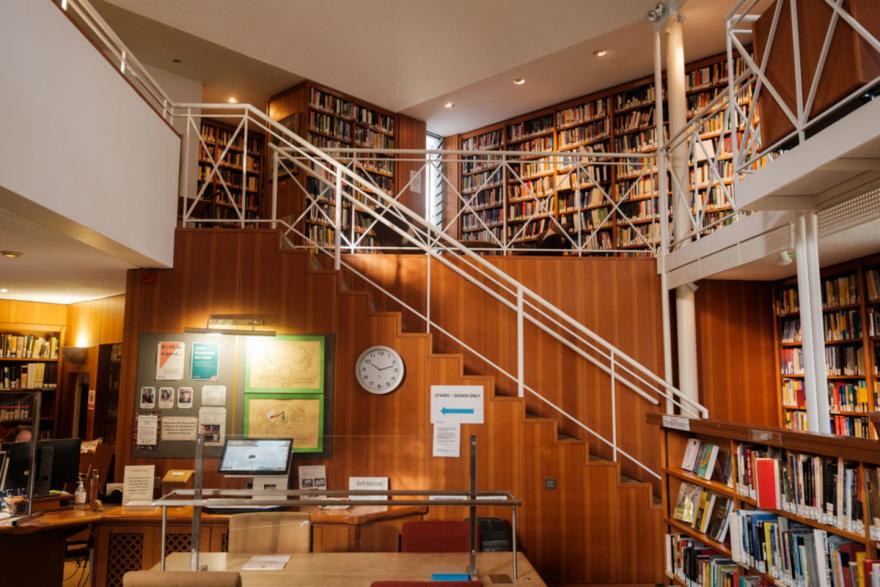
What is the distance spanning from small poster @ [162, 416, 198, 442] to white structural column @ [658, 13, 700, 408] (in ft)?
13.7

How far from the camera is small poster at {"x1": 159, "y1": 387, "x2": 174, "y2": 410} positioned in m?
5.29

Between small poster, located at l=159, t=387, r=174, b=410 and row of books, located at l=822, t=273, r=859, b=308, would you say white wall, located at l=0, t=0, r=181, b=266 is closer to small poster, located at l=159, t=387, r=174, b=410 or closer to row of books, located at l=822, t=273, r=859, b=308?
small poster, located at l=159, t=387, r=174, b=410

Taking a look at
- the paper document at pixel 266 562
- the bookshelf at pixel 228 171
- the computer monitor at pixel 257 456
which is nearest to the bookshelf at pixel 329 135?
the bookshelf at pixel 228 171

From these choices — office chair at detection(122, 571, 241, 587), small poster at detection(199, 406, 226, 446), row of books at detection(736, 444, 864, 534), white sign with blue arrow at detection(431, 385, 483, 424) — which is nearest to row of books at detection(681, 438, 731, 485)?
row of books at detection(736, 444, 864, 534)

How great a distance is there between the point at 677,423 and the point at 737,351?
255cm

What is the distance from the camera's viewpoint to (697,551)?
386 cm

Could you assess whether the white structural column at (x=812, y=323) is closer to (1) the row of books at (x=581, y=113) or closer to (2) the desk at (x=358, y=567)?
(2) the desk at (x=358, y=567)

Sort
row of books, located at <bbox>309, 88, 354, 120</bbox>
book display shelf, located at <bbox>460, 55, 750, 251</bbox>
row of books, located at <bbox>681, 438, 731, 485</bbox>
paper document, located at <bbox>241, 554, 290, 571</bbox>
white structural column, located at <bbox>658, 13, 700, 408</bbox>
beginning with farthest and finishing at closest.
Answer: row of books, located at <bbox>309, 88, 354, 120</bbox>
book display shelf, located at <bbox>460, 55, 750, 251</bbox>
white structural column, located at <bbox>658, 13, 700, 408</bbox>
row of books, located at <bbox>681, 438, 731, 485</bbox>
paper document, located at <bbox>241, 554, 290, 571</bbox>

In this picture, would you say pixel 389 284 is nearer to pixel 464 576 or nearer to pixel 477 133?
pixel 464 576

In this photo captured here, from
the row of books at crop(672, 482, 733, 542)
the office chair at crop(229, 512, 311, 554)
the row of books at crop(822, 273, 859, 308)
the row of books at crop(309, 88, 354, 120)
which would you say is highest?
the row of books at crop(309, 88, 354, 120)

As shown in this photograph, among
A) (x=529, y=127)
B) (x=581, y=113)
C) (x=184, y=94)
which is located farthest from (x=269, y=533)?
(x=529, y=127)

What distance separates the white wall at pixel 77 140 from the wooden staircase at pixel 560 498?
2.27 meters

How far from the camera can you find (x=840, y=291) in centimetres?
546

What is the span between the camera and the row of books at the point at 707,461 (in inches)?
146
